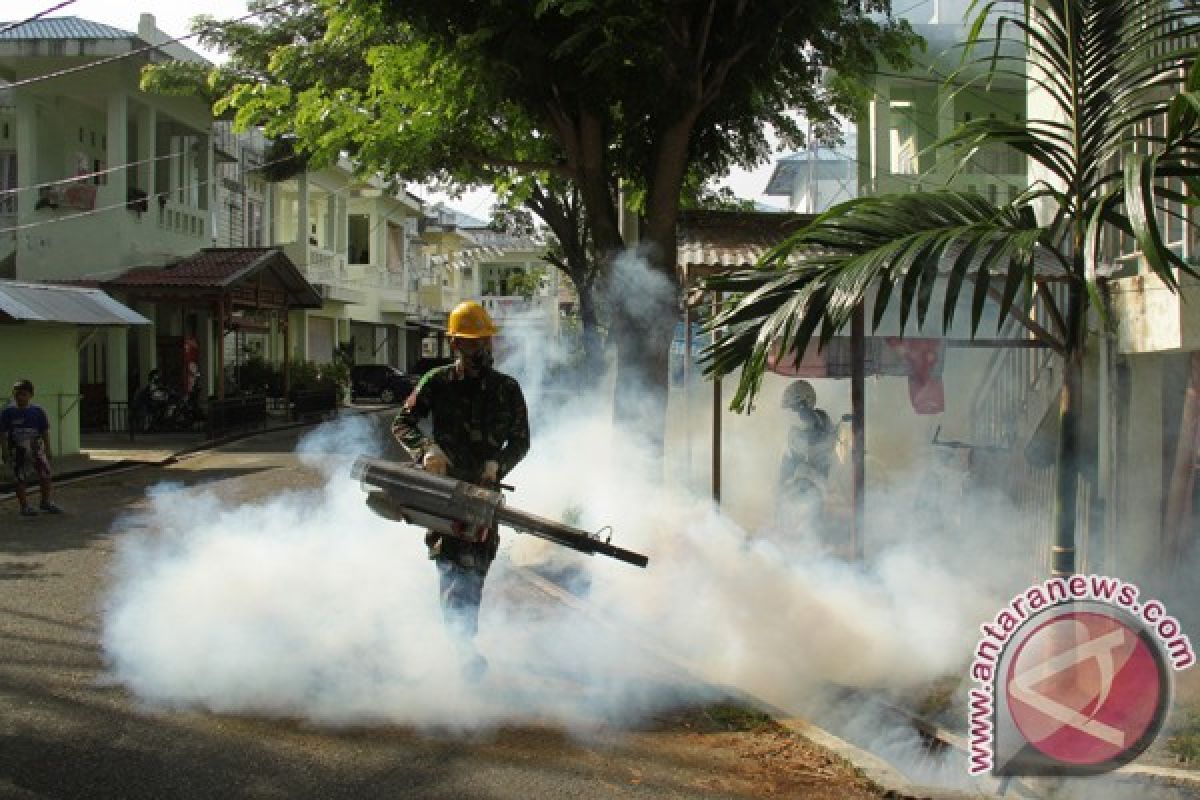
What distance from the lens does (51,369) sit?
17.4 meters

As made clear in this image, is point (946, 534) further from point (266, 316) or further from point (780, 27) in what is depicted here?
point (266, 316)

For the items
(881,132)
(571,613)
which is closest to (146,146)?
(881,132)

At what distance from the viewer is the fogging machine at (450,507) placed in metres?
5.04


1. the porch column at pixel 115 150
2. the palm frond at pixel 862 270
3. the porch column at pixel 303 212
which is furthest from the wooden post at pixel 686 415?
the porch column at pixel 303 212

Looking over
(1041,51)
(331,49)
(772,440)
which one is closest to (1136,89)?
(1041,51)

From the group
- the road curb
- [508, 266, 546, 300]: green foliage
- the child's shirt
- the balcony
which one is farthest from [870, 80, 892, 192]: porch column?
[508, 266, 546, 300]: green foliage

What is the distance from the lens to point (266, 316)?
2705cm

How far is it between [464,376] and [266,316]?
74.8ft

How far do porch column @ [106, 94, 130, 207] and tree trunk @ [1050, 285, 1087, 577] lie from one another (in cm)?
2242

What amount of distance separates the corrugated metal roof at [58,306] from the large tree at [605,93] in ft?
21.8

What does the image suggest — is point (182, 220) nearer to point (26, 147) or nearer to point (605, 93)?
point (26, 147)

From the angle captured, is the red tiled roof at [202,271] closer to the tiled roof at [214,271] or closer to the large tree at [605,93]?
the tiled roof at [214,271]

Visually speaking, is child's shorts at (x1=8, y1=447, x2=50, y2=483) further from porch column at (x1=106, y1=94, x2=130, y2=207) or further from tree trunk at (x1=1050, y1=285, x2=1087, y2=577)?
porch column at (x1=106, y1=94, x2=130, y2=207)

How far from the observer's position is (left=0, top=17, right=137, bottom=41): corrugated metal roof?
71.7ft
